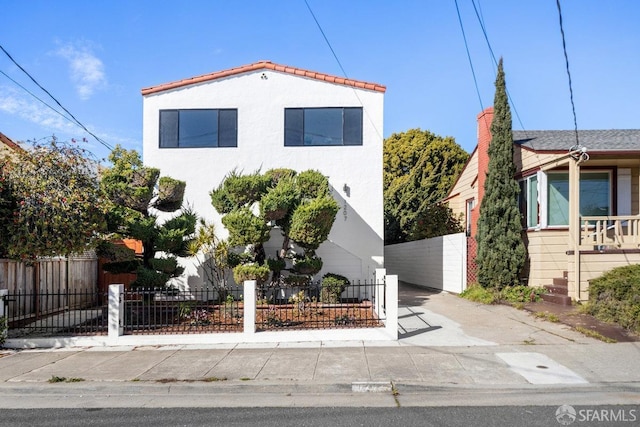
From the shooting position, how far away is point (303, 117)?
14617mm

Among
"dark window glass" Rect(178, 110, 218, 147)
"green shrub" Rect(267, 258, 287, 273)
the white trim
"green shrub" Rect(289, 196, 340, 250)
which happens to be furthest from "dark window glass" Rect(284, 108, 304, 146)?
the white trim

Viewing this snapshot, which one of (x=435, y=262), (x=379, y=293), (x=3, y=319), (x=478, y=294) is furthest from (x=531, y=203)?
(x=3, y=319)

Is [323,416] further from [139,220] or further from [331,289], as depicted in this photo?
[139,220]

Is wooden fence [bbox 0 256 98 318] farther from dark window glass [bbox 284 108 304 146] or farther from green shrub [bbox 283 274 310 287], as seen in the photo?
dark window glass [bbox 284 108 304 146]

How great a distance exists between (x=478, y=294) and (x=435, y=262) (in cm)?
423

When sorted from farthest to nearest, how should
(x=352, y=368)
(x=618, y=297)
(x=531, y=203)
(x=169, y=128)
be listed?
(x=169, y=128) → (x=531, y=203) → (x=618, y=297) → (x=352, y=368)

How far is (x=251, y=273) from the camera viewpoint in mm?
11094

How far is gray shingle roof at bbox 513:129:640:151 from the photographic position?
42.4 feet

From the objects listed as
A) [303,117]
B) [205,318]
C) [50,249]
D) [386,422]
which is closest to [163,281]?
[205,318]

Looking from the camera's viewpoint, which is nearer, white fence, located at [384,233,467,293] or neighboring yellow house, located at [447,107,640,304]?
neighboring yellow house, located at [447,107,640,304]

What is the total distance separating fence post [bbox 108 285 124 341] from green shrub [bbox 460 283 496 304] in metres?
9.16

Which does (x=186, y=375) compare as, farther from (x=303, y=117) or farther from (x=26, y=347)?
(x=303, y=117)

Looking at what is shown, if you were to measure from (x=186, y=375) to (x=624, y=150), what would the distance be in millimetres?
11671

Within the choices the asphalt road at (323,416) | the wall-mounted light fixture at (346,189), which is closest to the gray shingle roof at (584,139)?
the wall-mounted light fixture at (346,189)
